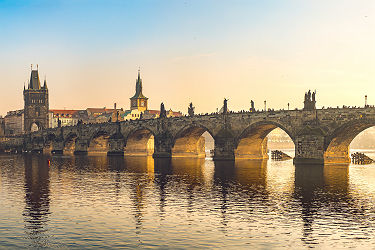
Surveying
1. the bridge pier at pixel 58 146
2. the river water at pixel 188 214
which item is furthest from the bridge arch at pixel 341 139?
the bridge pier at pixel 58 146

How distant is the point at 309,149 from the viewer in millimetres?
65312

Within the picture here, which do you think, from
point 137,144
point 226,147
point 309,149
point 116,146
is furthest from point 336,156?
point 116,146

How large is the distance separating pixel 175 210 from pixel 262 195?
9.45 meters

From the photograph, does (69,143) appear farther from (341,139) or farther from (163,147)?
(341,139)

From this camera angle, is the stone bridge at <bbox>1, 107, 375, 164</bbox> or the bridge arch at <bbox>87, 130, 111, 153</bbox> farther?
the bridge arch at <bbox>87, 130, 111, 153</bbox>

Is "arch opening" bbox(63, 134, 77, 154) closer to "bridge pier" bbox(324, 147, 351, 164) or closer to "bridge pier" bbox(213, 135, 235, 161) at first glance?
"bridge pier" bbox(213, 135, 235, 161)

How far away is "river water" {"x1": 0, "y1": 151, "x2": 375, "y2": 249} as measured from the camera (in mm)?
20625

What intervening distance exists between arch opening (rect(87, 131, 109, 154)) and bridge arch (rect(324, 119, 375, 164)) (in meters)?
67.1

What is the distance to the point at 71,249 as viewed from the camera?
19188mm

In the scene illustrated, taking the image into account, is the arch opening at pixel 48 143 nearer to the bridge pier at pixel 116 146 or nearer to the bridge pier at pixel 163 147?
the bridge pier at pixel 116 146

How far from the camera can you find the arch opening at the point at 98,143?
121188mm

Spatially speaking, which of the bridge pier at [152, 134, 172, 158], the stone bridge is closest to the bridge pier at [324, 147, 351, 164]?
the stone bridge

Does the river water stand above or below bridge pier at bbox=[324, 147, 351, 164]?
below

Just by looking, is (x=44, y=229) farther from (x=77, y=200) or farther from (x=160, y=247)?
(x=77, y=200)
